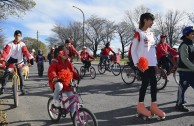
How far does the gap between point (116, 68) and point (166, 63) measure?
5515 millimetres

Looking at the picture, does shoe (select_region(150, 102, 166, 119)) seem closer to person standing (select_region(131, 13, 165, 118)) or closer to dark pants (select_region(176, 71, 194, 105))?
person standing (select_region(131, 13, 165, 118))

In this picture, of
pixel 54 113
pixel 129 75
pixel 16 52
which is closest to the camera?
pixel 54 113

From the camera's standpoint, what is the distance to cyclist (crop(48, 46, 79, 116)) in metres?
5.32

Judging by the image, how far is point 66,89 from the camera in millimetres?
5465

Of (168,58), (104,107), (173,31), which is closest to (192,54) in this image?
(104,107)

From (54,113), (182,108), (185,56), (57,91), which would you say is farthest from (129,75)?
(57,91)

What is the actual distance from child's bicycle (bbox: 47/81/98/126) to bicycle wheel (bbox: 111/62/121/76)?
9823mm

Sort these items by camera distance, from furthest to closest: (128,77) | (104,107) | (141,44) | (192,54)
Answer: (128,77), (104,107), (192,54), (141,44)

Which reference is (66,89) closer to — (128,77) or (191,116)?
(191,116)

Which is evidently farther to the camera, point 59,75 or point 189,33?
point 189,33

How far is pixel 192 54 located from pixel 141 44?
128cm

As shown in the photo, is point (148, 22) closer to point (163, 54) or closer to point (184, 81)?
point (184, 81)

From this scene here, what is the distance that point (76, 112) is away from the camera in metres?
4.77

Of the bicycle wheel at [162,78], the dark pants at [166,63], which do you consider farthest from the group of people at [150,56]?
the dark pants at [166,63]
